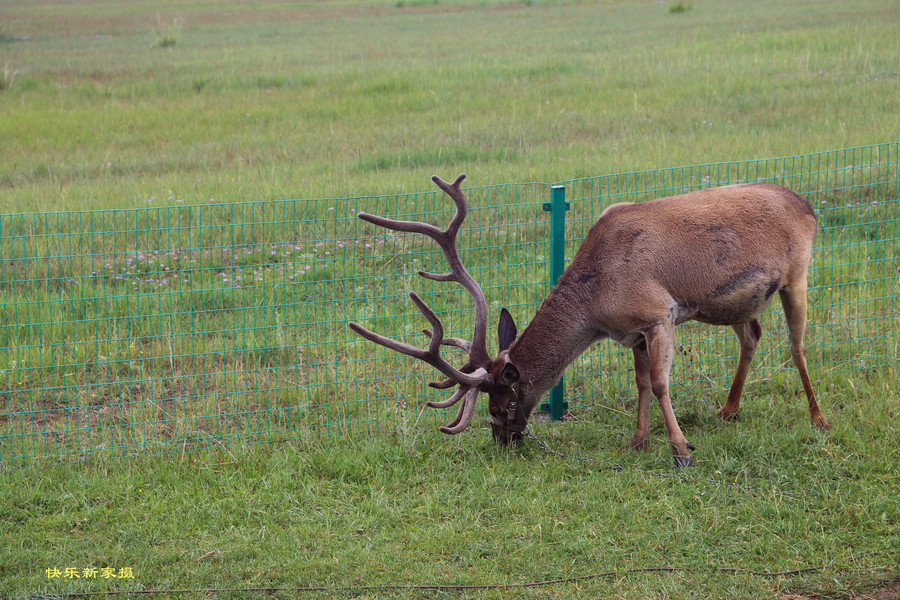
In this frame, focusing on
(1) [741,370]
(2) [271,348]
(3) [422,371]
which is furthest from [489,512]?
(2) [271,348]

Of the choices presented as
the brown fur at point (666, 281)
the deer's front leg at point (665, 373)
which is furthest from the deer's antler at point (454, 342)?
the deer's front leg at point (665, 373)

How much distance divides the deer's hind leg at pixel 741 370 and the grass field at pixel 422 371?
18 centimetres

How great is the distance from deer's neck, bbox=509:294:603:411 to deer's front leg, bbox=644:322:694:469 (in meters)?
0.46

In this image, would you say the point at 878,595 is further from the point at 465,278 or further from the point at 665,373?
the point at 465,278

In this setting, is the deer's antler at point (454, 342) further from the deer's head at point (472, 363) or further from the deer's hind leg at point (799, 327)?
the deer's hind leg at point (799, 327)

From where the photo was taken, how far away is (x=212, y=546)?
548 centimetres

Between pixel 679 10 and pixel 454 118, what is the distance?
23.0 m

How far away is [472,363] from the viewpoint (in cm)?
646

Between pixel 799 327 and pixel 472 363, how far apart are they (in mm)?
2486

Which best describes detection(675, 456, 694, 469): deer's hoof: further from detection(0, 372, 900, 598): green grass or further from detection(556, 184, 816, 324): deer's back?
detection(556, 184, 816, 324): deer's back

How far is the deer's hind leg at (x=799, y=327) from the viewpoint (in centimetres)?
657

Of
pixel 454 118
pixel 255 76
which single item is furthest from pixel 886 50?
pixel 255 76

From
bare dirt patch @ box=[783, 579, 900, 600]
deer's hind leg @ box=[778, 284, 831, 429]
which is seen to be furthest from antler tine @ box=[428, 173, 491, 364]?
bare dirt patch @ box=[783, 579, 900, 600]

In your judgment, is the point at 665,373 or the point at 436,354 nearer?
the point at 436,354
